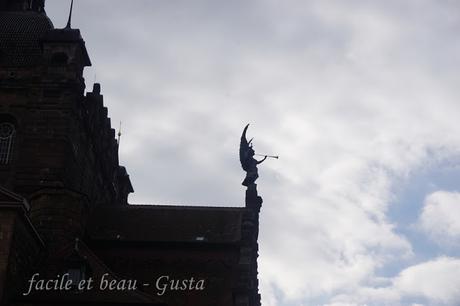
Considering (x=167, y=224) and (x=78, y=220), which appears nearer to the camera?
(x=78, y=220)

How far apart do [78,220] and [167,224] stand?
235 inches

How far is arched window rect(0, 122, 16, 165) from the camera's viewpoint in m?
46.8

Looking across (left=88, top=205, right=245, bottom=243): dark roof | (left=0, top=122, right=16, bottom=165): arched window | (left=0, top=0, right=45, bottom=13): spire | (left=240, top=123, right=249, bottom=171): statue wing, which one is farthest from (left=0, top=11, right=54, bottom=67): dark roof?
(left=240, top=123, right=249, bottom=171): statue wing

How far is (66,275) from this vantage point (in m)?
Result: 39.7

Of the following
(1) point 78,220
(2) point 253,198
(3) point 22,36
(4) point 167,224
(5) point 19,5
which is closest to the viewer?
A: (1) point 78,220

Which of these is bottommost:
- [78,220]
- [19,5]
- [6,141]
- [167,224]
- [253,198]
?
[78,220]

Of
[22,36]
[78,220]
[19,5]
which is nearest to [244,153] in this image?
[78,220]

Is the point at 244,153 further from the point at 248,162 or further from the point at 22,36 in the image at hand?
the point at 22,36

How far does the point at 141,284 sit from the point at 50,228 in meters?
5.34

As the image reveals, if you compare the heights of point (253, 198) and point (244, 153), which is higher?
point (244, 153)

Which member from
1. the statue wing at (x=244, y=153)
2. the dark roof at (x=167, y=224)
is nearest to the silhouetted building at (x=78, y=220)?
the dark roof at (x=167, y=224)

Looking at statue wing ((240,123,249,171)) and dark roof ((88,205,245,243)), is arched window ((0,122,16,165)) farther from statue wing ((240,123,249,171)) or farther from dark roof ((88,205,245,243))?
statue wing ((240,123,249,171))

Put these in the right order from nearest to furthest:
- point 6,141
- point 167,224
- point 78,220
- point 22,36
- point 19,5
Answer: point 78,220
point 6,141
point 167,224
point 22,36
point 19,5

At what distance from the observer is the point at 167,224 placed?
4828cm
